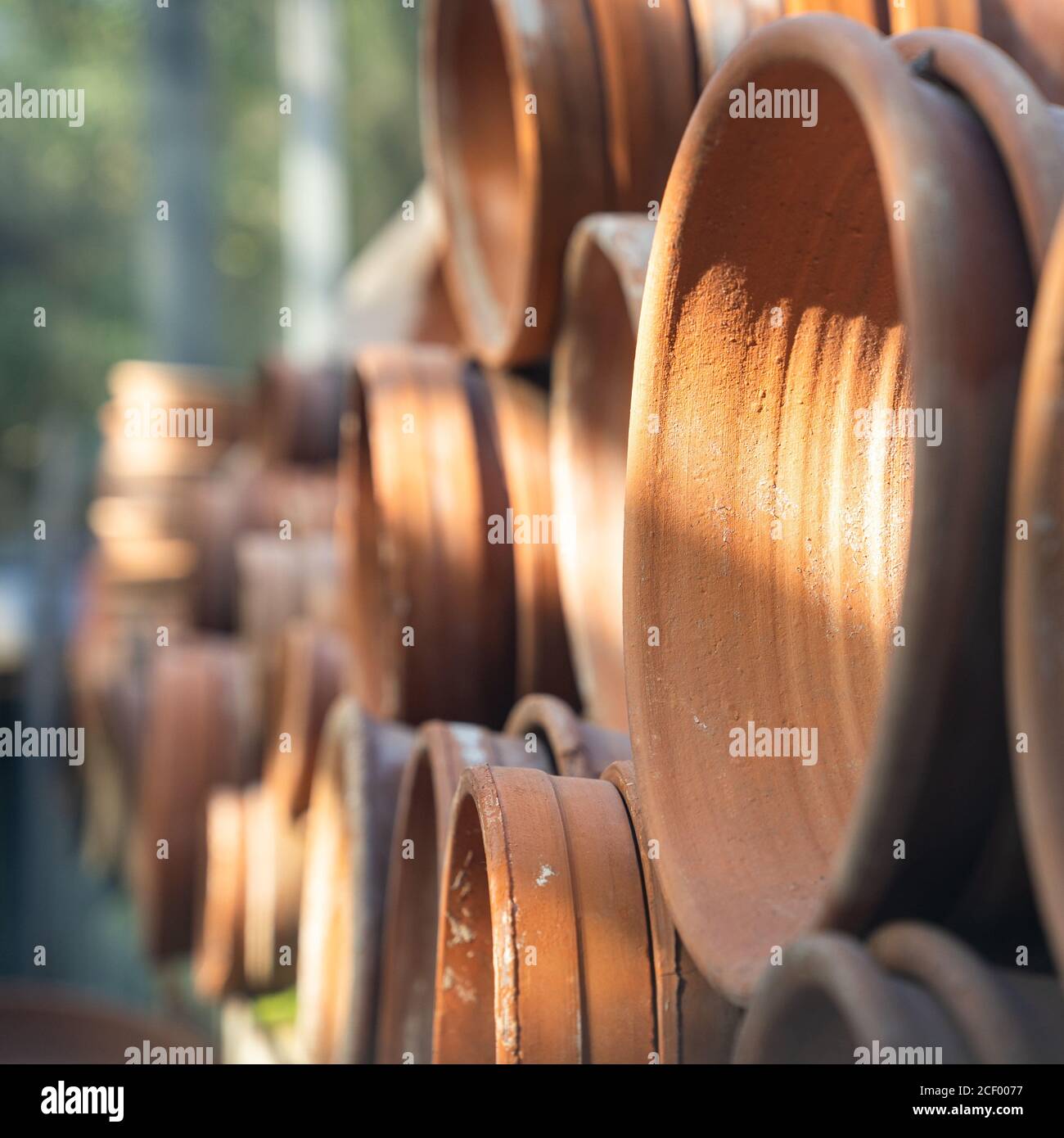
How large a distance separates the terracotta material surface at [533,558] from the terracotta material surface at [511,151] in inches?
5.4

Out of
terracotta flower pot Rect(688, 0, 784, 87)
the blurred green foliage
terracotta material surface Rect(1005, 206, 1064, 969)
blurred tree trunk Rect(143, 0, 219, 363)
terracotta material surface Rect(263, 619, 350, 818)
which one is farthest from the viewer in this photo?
the blurred green foliage

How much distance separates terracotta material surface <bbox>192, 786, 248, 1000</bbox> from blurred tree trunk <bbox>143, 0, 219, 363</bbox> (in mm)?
4675

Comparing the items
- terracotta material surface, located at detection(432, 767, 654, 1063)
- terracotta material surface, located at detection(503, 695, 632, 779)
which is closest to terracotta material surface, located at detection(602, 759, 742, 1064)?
terracotta material surface, located at detection(432, 767, 654, 1063)

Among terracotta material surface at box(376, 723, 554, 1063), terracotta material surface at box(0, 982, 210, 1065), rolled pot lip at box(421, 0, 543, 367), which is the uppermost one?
rolled pot lip at box(421, 0, 543, 367)

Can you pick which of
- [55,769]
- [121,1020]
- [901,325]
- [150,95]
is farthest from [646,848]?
[150,95]

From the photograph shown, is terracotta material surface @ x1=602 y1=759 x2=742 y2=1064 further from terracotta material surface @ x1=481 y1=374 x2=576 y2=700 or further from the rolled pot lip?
the rolled pot lip

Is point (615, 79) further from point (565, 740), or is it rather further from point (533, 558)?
point (565, 740)

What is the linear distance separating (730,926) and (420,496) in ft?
3.36

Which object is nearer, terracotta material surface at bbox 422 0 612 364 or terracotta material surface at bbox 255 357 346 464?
terracotta material surface at bbox 422 0 612 364

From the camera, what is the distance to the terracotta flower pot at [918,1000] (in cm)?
69

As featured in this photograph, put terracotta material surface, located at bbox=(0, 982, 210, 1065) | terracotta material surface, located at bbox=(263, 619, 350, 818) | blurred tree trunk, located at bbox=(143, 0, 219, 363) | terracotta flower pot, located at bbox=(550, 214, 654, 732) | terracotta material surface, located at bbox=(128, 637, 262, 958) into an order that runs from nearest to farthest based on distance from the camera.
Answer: terracotta flower pot, located at bbox=(550, 214, 654, 732) → terracotta material surface, located at bbox=(263, 619, 350, 818) → terracotta material surface, located at bbox=(0, 982, 210, 1065) → terracotta material surface, located at bbox=(128, 637, 262, 958) → blurred tree trunk, located at bbox=(143, 0, 219, 363)

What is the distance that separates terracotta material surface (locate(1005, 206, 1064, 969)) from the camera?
0.64 m

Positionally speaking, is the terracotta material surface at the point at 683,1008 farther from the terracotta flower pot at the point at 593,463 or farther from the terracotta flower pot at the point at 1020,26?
the terracotta flower pot at the point at 1020,26

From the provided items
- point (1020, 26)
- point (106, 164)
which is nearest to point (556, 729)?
point (1020, 26)
